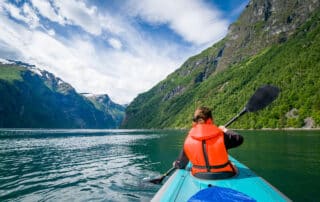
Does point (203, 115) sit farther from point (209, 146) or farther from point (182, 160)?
point (182, 160)

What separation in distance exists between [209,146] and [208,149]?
82 mm

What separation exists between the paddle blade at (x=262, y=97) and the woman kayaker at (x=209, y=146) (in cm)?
349

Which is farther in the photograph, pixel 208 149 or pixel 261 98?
pixel 261 98

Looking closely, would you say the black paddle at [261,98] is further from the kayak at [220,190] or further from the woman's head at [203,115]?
the woman's head at [203,115]

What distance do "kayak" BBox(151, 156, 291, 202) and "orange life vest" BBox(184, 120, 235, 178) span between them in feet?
1.20

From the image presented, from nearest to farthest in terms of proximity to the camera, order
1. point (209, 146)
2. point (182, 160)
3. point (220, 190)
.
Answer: point (220, 190) → point (209, 146) → point (182, 160)

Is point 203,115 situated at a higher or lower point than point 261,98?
lower

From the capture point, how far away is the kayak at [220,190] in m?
5.26

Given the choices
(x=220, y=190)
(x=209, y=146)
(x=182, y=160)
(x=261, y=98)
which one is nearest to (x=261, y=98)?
(x=261, y=98)

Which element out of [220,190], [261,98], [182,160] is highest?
[261,98]

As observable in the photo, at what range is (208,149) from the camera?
6074 mm

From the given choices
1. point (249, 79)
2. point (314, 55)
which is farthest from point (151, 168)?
point (249, 79)

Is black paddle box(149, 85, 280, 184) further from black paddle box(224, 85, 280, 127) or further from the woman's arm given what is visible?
the woman's arm

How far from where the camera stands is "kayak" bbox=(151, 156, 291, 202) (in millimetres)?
5262
